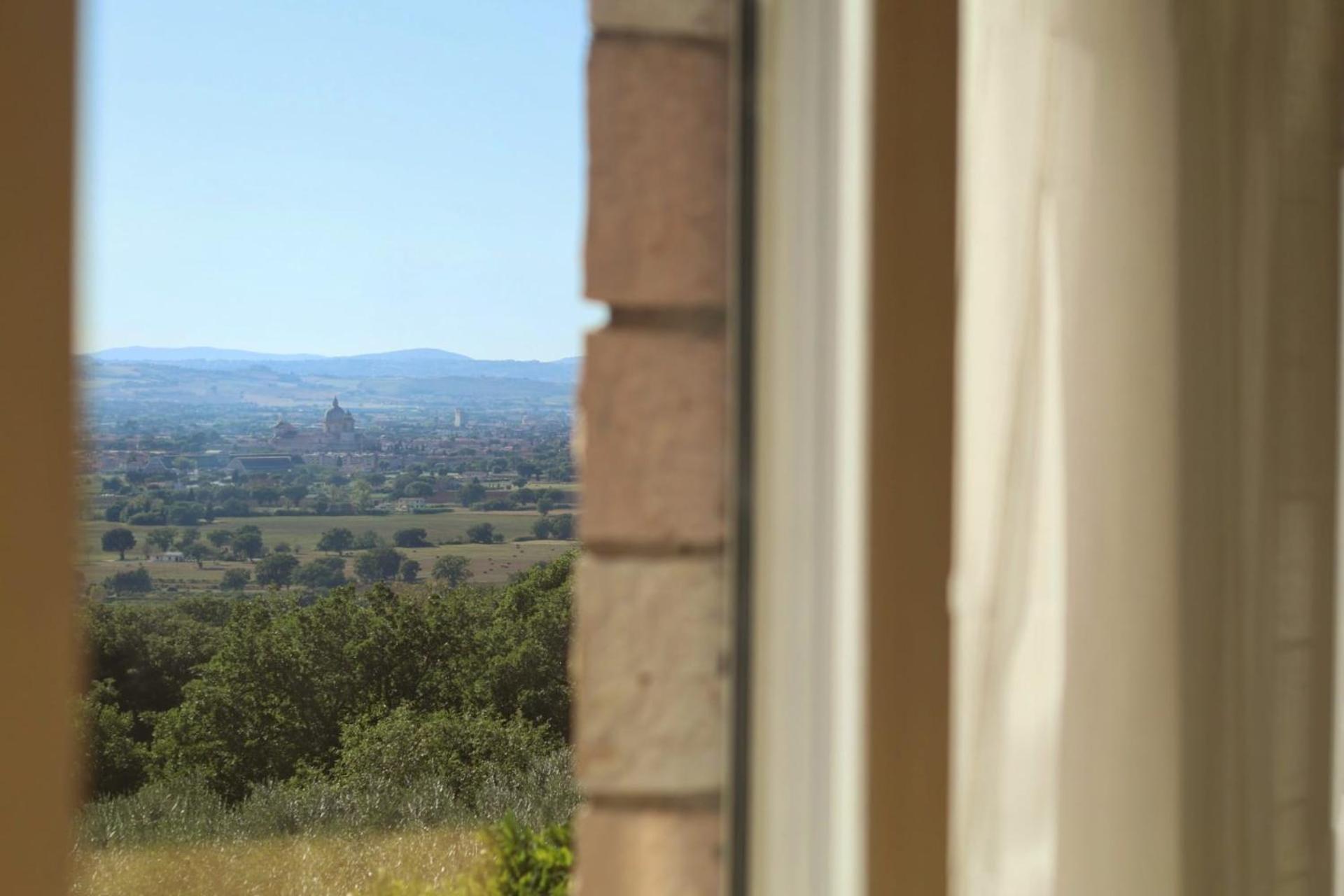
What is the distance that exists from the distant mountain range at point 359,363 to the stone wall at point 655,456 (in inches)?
55.0

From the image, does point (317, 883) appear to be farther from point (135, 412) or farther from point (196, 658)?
point (135, 412)

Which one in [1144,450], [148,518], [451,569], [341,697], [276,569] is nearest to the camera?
[1144,450]

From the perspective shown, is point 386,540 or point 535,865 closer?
point 535,865

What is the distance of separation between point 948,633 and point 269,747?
2160 millimetres

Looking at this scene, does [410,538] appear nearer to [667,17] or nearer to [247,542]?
[247,542]

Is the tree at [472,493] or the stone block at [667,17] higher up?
the stone block at [667,17]

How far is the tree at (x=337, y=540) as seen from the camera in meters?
1.94

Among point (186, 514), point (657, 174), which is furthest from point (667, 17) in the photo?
point (186, 514)

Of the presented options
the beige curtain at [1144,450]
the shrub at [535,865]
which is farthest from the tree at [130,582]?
the beige curtain at [1144,450]

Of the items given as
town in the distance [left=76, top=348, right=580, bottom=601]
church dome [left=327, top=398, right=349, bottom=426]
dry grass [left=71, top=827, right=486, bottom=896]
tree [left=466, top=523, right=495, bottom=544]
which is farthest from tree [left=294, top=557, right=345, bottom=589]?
dry grass [left=71, top=827, right=486, bottom=896]

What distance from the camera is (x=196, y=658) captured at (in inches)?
79.4

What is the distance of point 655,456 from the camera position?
51cm

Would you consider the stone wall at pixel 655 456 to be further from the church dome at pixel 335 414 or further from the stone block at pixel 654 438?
the church dome at pixel 335 414

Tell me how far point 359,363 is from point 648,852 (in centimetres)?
184
